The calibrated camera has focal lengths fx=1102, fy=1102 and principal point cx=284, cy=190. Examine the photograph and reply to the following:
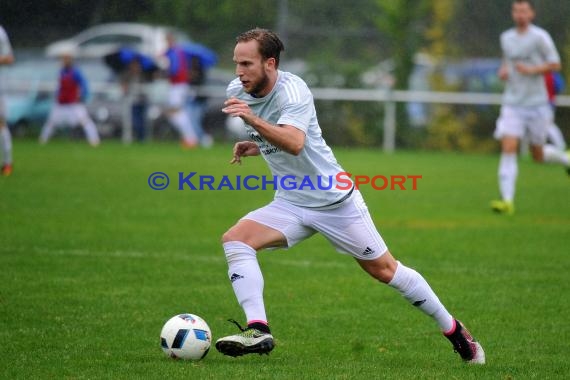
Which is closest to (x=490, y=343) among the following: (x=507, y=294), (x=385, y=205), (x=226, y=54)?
(x=507, y=294)

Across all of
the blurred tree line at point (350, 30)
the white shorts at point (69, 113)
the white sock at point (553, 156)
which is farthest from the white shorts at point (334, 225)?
the blurred tree line at point (350, 30)

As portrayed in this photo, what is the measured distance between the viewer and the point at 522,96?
14.8m

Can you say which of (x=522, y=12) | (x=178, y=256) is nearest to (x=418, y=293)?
(x=178, y=256)

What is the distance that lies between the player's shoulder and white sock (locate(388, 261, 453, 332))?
1.19 meters

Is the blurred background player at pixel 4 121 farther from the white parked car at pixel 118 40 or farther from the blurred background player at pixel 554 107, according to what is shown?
the white parked car at pixel 118 40

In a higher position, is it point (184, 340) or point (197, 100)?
point (184, 340)

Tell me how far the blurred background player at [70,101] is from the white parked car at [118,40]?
4.35 meters

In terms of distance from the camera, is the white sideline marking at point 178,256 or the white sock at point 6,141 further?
the white sock at point 6,141

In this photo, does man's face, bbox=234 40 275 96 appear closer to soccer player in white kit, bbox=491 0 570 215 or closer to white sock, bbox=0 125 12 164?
soccer player in white kit, bbox=491 0 570 215

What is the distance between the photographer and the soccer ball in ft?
20.7

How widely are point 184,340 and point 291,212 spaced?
0.98m

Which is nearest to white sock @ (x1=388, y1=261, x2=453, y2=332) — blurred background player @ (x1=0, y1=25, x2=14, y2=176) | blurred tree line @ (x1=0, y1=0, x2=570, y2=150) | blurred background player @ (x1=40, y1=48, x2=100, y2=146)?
blurred background player @ (x1=0, y1=25, x2=14, y2=176)

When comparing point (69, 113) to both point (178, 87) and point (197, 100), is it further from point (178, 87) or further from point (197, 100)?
point (197, 100)

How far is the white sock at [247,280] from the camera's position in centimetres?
624
